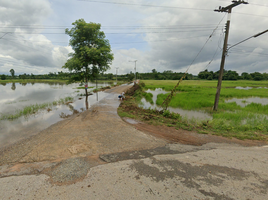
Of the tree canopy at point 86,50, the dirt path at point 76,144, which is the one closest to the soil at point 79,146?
the dirt path at point 76,144

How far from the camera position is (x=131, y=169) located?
143 inches

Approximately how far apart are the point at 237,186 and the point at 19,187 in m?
5.01

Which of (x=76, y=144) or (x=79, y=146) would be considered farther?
(x=76, y=144)

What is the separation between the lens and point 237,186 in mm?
3084

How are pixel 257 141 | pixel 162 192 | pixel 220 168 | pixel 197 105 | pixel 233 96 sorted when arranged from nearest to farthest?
pixel 162 192 → pixel 220 168 → pixel 257 141 → pixel 197 105 → pixel 233 96

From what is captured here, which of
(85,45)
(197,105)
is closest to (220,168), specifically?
(197,105)

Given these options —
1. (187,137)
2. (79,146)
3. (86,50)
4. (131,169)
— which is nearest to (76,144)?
(79,146)

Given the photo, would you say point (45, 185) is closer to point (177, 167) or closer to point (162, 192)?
point (162, 192)

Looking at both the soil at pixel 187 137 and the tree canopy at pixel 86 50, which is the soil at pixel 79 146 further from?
the tree canopy at pixel 86 50

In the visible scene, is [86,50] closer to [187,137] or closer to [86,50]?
[86,50]

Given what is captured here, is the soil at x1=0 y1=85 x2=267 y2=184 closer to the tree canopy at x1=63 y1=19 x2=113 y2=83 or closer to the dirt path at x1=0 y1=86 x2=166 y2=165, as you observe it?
the dirt path at x1=0 y1=86 x2=166 y2=165

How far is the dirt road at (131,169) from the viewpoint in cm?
288

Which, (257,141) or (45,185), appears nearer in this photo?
(45,185)

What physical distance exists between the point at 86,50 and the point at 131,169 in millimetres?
16204
